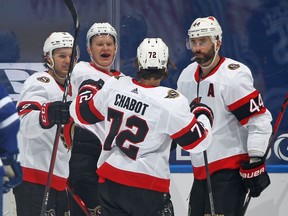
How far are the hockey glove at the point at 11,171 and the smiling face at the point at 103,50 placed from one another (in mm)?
1418

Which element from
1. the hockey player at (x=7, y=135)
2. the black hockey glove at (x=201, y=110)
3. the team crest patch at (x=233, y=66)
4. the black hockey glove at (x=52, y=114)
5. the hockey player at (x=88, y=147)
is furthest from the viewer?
the hockey player at (x=88, y=147)

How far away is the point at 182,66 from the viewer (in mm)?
6410

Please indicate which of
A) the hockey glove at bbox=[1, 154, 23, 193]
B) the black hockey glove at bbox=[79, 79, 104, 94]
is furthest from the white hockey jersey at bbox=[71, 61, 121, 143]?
the hockey glove at bbox=[1, 154, 23, 193]

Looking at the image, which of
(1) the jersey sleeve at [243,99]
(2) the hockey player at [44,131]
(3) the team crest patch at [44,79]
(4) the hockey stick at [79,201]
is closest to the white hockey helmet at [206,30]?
(1) the jersey sleeve at [243,99]

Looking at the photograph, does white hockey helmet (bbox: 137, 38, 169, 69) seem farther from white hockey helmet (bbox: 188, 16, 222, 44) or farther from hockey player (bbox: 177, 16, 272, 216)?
white hockey helmet (bbox: 188, 16, 222, 44)

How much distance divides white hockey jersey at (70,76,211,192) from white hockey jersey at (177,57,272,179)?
0.45 meters

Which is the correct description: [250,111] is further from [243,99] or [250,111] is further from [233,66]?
[233,66]

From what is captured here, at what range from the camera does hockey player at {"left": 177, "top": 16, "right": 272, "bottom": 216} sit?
5238 mm

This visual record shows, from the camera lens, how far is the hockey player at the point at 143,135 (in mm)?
4715

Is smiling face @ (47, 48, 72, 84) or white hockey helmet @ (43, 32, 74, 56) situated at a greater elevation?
white hockey helmet @ (43, 32, 74, 56)

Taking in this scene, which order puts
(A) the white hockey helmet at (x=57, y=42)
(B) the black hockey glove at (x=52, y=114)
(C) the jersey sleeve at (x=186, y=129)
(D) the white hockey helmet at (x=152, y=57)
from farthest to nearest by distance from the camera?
1. (A) the white hockey helmet at (x=57, y=42)
2. (B) the black hockey glove at (x=52, y=114)
3. (D) the white hockey helmet at (x=152, y=57)
4. (C) the jersey sleeve at (x=186, y=129)

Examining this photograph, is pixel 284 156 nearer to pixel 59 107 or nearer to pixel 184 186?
pixel 184 186

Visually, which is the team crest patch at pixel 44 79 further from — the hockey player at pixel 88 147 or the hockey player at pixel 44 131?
the hockey player at pixel 88 147

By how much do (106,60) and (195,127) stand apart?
109 cm
